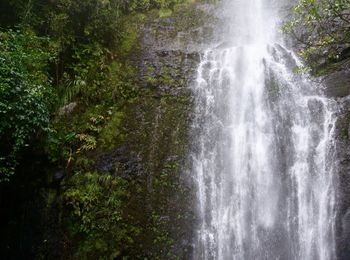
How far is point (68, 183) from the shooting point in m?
8.79

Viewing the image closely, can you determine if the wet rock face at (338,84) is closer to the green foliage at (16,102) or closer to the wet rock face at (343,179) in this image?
the wet rock face at (343,179)

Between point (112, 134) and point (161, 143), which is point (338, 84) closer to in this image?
point (161, 143)

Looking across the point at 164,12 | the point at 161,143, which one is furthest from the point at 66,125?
the point at 164,12

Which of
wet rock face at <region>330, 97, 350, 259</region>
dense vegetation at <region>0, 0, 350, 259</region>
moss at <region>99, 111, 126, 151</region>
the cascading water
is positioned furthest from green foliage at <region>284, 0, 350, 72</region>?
moss at <region>99, 111, 126, 151</region>

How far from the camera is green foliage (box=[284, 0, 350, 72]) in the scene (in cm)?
682

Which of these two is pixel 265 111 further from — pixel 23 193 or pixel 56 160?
pixel 23 193

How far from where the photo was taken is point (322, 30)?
7.44m

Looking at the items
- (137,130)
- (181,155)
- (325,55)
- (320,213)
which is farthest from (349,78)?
(137,130)

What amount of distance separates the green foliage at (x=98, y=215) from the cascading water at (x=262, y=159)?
186 cm

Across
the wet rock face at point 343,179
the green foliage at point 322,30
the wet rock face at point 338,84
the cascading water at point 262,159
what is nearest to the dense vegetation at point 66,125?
the cascading water at point 262,159

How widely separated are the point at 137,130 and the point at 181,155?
1.43 meters

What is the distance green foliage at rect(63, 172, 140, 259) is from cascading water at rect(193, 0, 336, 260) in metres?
1.86

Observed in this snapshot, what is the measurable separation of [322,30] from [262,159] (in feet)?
11.3

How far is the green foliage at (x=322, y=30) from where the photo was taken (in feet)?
22.4
